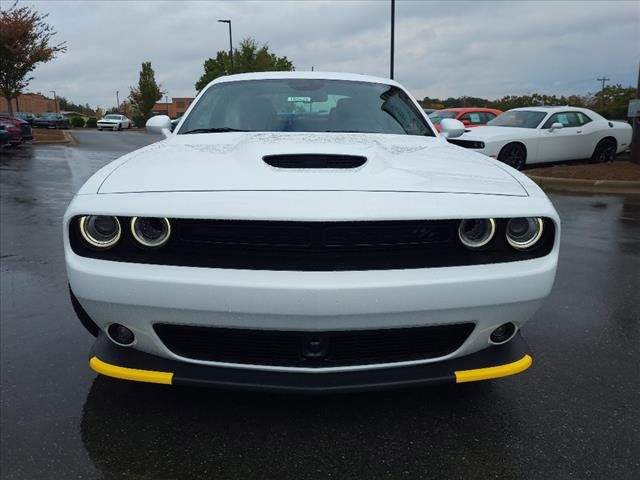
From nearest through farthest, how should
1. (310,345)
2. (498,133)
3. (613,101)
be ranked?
(310,345) < (498,133) < (613,101)

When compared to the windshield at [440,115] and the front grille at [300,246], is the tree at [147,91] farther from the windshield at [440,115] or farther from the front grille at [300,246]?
the front grille at [300,246]

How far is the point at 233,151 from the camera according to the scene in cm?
252

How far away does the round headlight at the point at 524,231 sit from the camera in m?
2.07

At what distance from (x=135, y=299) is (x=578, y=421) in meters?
1.85

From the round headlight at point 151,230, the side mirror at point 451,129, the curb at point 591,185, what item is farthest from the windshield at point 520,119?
the round headlight at point 151,230

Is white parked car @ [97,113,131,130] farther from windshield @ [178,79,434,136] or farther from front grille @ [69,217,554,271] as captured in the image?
front grille @ [69,217,554,271]

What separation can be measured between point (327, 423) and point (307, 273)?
748 mm

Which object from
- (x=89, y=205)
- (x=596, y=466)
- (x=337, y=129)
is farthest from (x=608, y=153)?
(x=89, y=205)

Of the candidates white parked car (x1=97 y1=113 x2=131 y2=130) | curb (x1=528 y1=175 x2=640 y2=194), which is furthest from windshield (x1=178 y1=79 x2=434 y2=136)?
white parked car (x1=97 y1=113 x2=131 y2=130)

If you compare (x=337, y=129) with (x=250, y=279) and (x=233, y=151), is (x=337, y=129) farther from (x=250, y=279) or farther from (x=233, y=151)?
(x=250, y=279)

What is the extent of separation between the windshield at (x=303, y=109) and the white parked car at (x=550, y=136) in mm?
7227

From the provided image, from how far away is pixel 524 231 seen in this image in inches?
82.4

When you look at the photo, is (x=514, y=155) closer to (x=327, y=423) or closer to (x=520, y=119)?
(x=520, y=119)

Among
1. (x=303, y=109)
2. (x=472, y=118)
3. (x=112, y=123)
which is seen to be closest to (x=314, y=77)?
(x=303, y=109)
